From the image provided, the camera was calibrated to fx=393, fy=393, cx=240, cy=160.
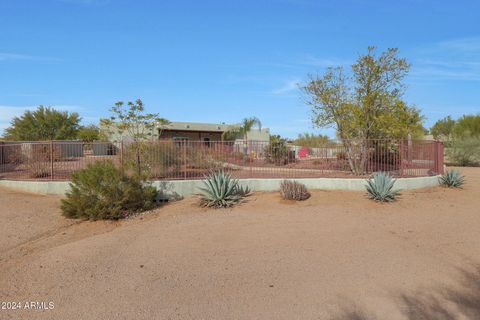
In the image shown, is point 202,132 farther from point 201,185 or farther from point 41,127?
point 201,185

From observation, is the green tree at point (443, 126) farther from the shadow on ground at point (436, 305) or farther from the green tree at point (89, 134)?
the shadow on ground at point (436, 305)

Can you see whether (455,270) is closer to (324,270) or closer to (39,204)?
(324,270)

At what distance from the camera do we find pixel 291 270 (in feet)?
20.2

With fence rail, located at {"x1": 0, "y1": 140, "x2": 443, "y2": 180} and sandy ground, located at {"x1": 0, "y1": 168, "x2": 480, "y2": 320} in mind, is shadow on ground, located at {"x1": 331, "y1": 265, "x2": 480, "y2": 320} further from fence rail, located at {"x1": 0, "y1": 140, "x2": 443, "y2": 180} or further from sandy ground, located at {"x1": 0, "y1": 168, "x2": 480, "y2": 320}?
fence rail, located at {"x1": 0, "y1": 140, "x2": 443, "y2": 180}

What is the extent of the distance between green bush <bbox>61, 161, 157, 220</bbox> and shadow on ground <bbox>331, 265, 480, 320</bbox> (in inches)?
291

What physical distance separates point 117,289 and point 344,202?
800 cm

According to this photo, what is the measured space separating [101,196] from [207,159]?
20.1ft

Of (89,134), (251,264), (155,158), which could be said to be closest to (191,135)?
(89,134)

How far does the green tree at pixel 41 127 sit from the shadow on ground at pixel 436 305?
123ft

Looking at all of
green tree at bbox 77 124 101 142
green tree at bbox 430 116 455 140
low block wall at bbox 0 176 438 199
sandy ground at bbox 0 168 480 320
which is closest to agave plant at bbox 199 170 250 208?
sandy ground at bbox 0 168 480 320

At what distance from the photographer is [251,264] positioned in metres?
6.46

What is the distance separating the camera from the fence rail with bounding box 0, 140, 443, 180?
1459 cm

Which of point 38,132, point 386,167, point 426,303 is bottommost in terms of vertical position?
point 426,303

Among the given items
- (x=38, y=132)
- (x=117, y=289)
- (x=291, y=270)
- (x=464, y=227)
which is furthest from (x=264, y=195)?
(x=38, y=132)
